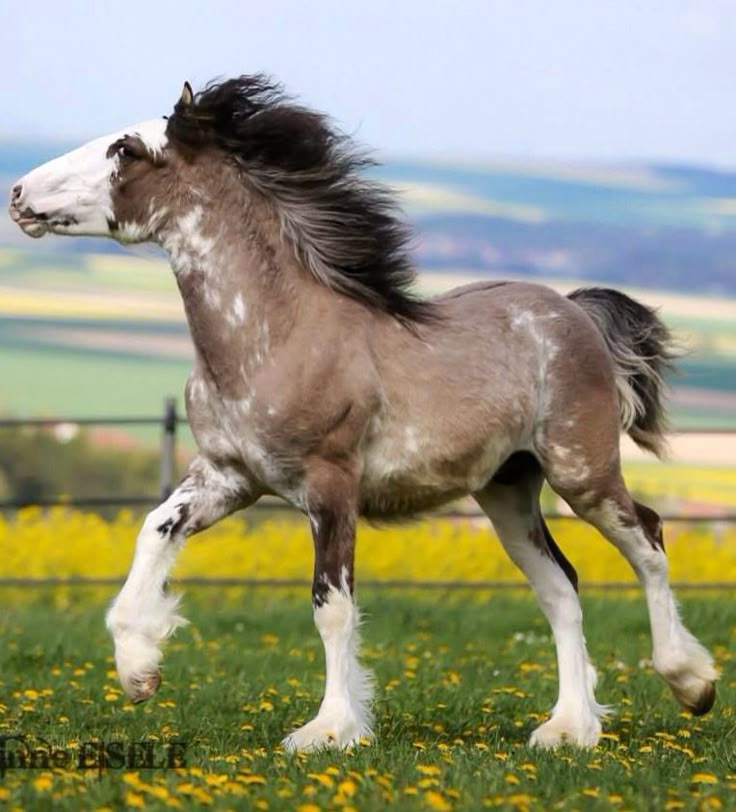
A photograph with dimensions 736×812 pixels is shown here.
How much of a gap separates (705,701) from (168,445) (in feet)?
21.7

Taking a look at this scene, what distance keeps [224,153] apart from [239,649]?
4940 mm

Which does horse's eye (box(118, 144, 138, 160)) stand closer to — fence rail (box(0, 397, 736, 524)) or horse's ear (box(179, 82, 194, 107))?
horse's ear (box(179, 82, 194, 107))

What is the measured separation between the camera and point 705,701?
772 centimetres

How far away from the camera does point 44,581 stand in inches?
523

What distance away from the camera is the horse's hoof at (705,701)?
25.3 feet

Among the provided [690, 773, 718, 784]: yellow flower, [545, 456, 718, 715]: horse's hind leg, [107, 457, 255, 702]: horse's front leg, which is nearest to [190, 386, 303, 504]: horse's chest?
[107, 457, 255, 702]: horse's front leg

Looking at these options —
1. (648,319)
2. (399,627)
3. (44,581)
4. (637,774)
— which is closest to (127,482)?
(44,581)

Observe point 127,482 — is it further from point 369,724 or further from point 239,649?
point 369,724

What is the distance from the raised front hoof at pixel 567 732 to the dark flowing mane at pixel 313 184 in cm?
179

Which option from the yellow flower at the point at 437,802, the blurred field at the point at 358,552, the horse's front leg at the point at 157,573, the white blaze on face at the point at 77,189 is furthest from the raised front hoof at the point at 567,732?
the blurred field at the point at 358,552

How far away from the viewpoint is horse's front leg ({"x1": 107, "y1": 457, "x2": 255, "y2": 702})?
6.67 metres

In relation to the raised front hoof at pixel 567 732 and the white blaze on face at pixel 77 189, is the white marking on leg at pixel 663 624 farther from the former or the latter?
the white blaze on face at pixel 77 189

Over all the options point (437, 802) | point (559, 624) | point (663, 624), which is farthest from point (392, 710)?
point (437, 802)

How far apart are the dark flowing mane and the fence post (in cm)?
633
